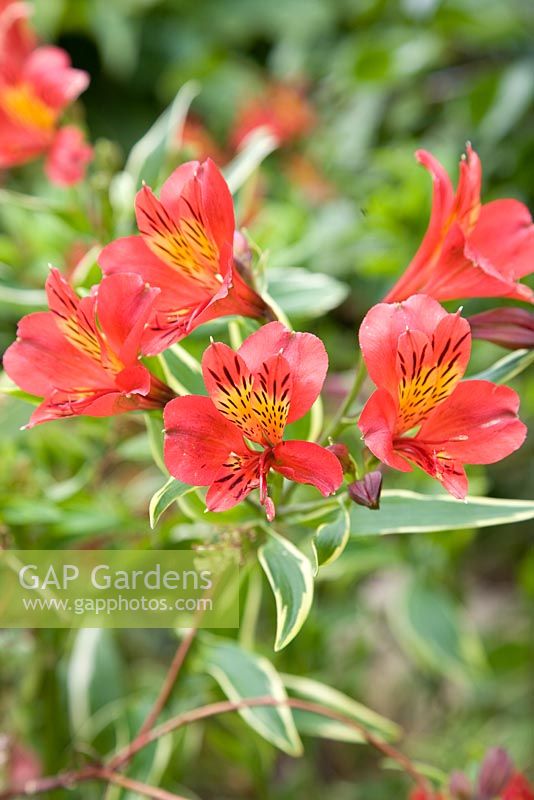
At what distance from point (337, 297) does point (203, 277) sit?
10.8 inches

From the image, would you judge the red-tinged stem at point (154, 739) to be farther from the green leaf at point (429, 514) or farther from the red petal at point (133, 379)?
the red petal at point (133, 379)

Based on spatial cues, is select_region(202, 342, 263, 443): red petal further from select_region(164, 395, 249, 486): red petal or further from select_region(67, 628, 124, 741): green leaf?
select_region(67, 628, 124, 741): green leaf

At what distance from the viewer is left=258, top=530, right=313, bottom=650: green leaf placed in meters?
0.48

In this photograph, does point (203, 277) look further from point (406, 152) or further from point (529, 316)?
point (406, 152)

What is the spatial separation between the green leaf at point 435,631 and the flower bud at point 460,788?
1.03 feet

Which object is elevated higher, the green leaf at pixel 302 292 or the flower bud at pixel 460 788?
the green leaf at pixel 302 292

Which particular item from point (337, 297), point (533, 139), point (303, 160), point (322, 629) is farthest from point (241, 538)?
point (303, 160)

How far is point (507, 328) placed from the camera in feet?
1.71

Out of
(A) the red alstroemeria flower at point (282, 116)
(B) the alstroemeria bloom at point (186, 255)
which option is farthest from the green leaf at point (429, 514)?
(A) the red alstroemeria flower at point (282, 116)

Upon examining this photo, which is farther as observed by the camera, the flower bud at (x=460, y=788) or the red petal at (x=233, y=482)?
the flower bud at (x=460, y=788)

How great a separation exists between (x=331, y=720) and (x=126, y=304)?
0.49 m

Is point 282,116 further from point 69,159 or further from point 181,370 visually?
point 181,370

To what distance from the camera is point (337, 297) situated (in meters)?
0.76

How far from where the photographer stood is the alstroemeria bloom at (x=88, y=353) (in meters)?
0.46
